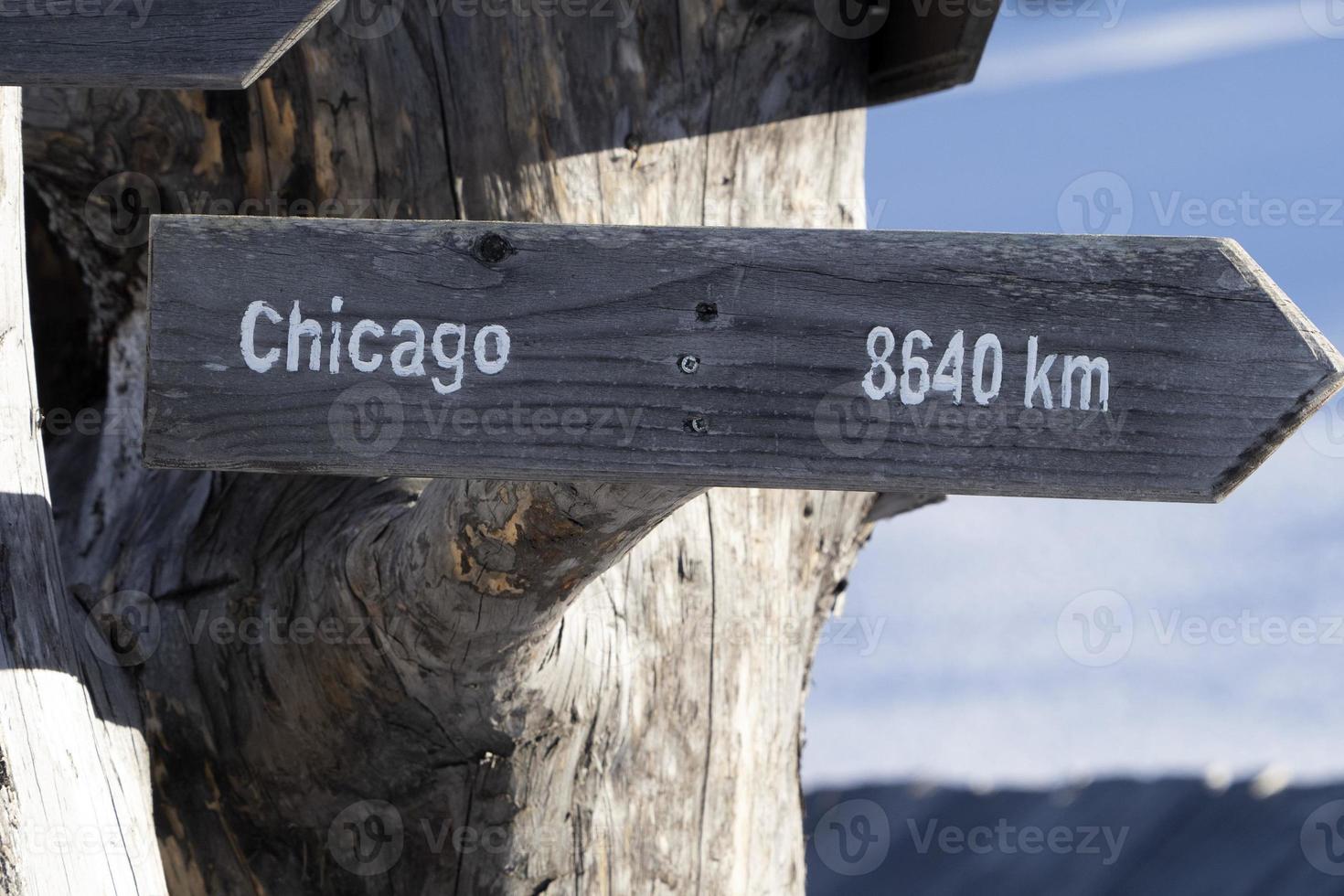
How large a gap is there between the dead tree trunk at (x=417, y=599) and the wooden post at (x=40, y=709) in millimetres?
283

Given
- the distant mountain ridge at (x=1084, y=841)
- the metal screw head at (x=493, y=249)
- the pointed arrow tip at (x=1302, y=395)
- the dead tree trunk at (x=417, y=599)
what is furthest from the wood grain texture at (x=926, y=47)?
the distant mountain ridge at (x=1084, y=841)

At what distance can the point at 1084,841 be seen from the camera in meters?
4.44

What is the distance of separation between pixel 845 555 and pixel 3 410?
5.31 ft

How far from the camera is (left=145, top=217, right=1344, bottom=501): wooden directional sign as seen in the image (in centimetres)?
124

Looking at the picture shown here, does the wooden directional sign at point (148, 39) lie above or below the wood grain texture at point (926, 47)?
below

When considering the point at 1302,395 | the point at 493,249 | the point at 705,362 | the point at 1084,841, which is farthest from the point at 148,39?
the point at 1084,841

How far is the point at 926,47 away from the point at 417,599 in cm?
154

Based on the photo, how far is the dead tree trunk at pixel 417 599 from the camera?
200 cm

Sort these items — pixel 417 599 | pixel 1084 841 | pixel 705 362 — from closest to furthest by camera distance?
pixel 705 362, pixel 417 599, pixel 1084 841

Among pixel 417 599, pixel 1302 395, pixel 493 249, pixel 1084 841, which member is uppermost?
pixel 493 249

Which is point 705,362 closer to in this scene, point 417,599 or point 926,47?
point 417,599

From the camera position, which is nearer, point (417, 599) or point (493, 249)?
point (493, 249)

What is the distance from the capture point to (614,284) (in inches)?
49.0

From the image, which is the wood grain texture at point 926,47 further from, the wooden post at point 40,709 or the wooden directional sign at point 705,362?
the wooden post at point 40,709
